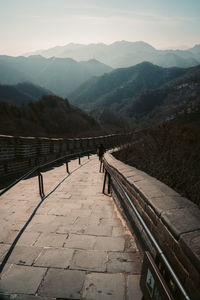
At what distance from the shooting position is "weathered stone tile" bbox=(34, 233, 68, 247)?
2.89 m

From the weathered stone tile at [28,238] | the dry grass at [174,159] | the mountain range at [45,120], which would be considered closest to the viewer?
the weathered stone tile at [28,238]

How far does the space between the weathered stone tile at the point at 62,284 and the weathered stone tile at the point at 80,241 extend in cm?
52

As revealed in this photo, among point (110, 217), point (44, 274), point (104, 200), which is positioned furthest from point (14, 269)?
point (104, 200)

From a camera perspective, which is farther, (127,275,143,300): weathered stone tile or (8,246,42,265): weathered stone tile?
(8,246,42,265): weathered stone tile

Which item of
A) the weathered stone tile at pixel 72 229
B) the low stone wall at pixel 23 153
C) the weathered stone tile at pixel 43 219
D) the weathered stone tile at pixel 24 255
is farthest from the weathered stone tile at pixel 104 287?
the low stone wall at pixel 23 153

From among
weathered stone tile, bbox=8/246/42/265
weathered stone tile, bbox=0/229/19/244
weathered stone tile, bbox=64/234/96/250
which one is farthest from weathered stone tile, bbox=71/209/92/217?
weathered stone tile, bbox=8/246/42/265

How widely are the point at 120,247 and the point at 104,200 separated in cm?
218

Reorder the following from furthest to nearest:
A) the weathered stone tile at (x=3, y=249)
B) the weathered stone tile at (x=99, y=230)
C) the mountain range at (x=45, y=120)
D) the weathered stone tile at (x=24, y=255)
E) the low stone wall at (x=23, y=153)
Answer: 1. the mountain range at (x=45, y=120)
2. the low stone wall at (x=23, y=153)
3. the weathered stone tile at (x=99, y=230)
4. the weathered stone tile at (x=3, y=249)
5. the weathered stone tile at (x=24, y=255)

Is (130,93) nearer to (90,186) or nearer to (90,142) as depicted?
(90,142)

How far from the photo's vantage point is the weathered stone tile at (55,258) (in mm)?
2447

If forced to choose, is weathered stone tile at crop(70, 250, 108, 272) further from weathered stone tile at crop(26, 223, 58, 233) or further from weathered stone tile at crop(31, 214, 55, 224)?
weathered stone tile at crop(31, 214, 55, 224)

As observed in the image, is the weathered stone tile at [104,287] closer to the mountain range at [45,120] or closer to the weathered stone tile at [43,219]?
the weathered stone tile at [43,219]

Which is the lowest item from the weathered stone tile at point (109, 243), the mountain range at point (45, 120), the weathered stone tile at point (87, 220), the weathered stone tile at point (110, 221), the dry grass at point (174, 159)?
the weathered stone tile at point (87, 220)

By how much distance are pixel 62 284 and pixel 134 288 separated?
2.55 feet
